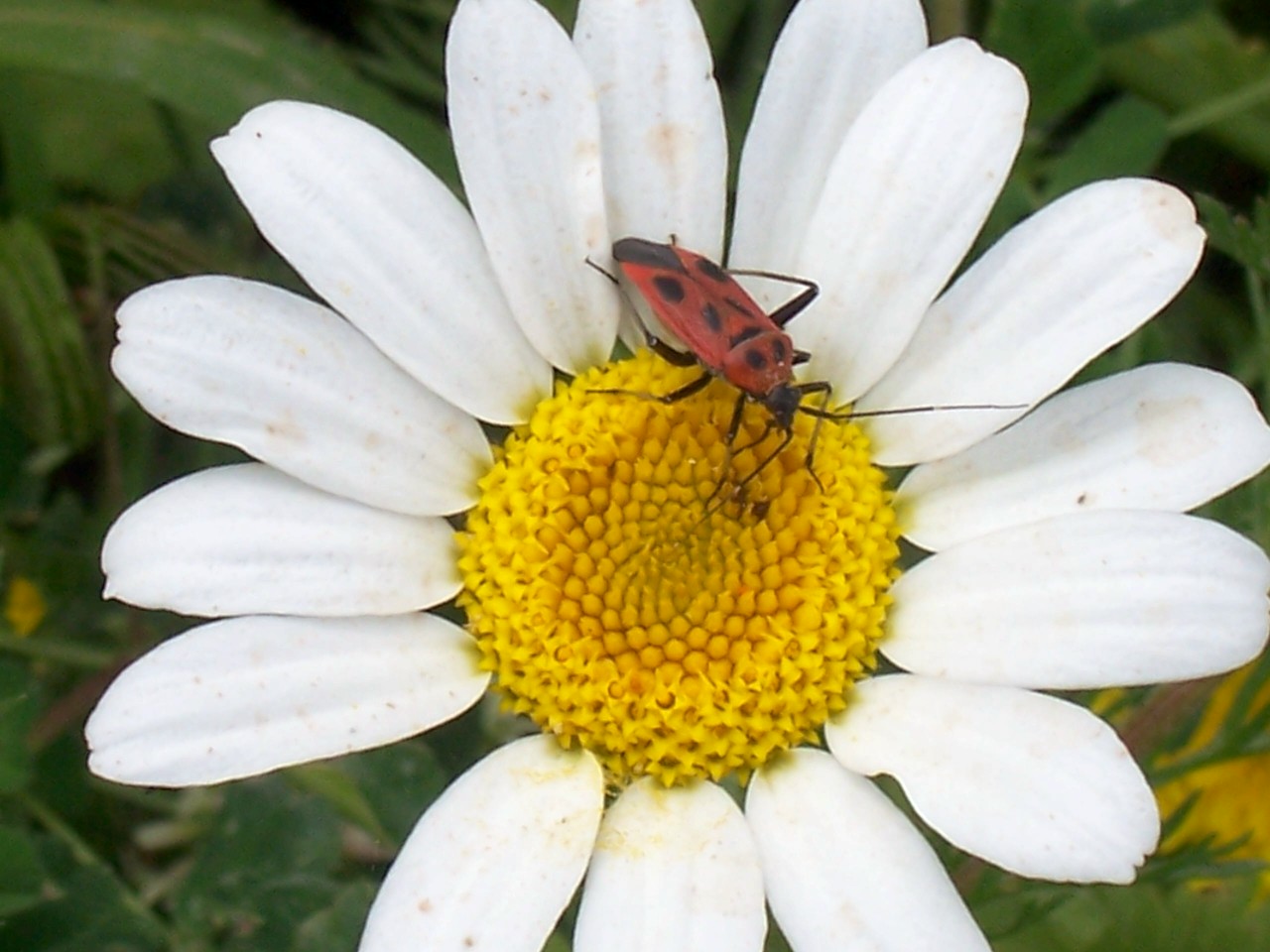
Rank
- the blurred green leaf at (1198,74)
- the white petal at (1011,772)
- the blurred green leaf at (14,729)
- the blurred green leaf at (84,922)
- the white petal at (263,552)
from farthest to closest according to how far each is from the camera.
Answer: the blurred green leaf at (1198,74)
the blurred green leaf at (84,922)
the blurred green leaf at (14,729)
the white petal at (263,552)
the white petal at (1011,772)

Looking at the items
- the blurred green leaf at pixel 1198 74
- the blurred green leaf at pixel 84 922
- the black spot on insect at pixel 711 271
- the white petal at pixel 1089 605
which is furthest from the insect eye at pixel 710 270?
the blurred green leaf at pixel 1198 74

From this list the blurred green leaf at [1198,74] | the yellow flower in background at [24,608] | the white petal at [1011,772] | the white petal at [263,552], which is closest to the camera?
the white petal at [1011,772]

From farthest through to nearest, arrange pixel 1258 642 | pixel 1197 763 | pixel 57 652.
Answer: pixel 57 652
pixel 1197 763
pixel 1258 642

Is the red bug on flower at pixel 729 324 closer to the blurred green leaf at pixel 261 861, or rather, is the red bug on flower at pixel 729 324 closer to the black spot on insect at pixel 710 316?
the black spot on insect at pixel 710 316

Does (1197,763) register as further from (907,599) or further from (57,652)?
(57,652)

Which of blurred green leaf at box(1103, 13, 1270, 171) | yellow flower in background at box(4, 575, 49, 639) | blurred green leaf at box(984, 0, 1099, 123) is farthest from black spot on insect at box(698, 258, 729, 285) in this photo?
blurred green leaf at box(1103, 13, 1270, 171)

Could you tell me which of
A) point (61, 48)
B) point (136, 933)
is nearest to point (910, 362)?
point (136, 933)
